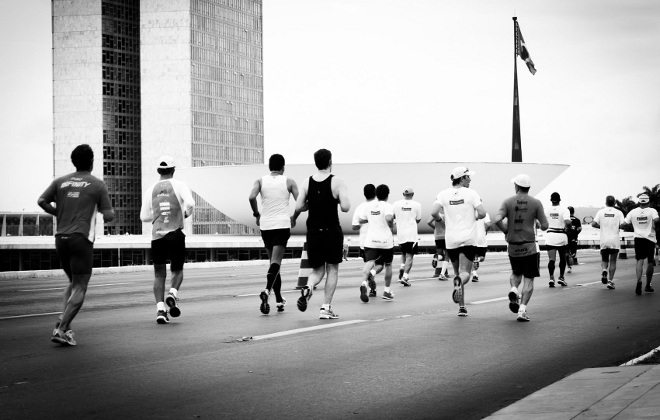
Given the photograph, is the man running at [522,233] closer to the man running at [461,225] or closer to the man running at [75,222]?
the man running at [461,225]

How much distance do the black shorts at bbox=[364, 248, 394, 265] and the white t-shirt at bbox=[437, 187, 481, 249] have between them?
117 inches

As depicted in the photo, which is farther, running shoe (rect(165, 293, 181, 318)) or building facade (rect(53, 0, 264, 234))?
building facade (rect(53, 0, 264, 234))

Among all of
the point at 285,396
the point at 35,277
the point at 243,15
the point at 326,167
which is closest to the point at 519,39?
the point at 35,277

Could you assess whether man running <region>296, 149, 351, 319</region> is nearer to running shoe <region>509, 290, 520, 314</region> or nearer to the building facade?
running shoe <region>509, 290, 520, 314</region>

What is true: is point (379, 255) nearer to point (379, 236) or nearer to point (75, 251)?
point (379, 236)

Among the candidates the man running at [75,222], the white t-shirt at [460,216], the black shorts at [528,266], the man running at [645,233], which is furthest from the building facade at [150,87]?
the man running at [75,222]

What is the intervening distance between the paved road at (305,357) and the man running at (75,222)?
1.27 ft

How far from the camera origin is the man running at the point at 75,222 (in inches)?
360

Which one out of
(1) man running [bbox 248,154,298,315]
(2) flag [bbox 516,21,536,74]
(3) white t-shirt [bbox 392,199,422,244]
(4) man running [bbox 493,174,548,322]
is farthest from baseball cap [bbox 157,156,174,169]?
(2) flag [bbox 516,21,536,74]

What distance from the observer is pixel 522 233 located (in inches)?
465

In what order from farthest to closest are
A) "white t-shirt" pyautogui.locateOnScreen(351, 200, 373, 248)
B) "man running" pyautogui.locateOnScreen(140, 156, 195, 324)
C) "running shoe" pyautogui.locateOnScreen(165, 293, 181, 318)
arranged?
"white t-shirt" pyautogui.locateOnScreen(351, 200, 373, 248) < "man running" pyautogui.locateOnScreen(140, 156, 195, 324) < "running shoe" pyautogui.locateOnScreen(165, 293, 181, 318)

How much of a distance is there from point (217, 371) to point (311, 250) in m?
3.90

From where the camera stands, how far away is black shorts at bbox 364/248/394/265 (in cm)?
1521

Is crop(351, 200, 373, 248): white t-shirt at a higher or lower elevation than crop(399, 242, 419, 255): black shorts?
higher
